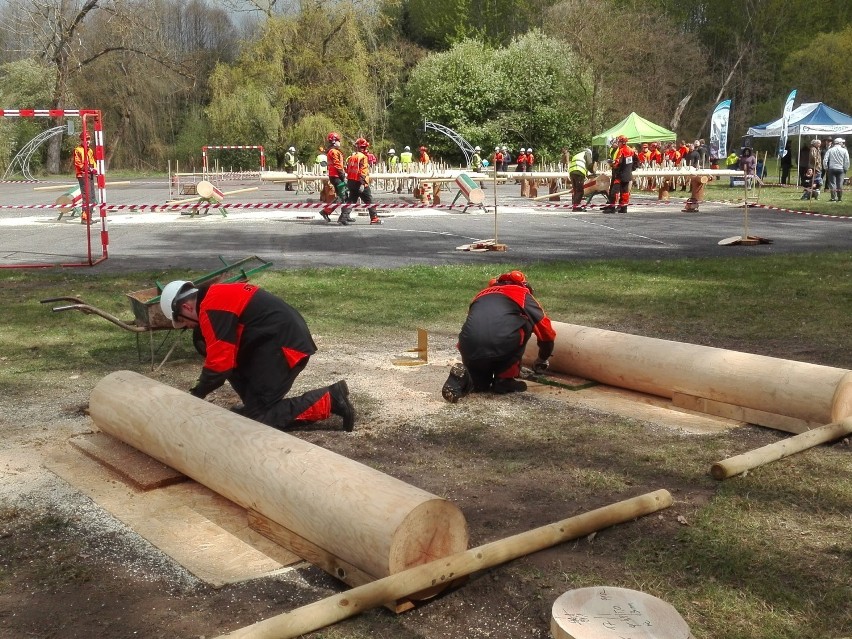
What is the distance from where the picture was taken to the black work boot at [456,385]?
6855 millimetres

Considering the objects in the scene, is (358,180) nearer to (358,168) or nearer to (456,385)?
(358,168)

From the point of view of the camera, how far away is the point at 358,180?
68.3 feet

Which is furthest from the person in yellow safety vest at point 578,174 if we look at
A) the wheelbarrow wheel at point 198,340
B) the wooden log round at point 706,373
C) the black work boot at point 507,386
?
the wheelbarrow wheel at point 198,340

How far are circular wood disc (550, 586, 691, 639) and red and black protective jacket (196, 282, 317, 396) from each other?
9.68ft

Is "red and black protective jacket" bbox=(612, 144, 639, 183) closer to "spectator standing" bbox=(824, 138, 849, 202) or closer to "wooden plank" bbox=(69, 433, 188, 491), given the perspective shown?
"spectator standing" bbox=(824, 138, 849, 202)

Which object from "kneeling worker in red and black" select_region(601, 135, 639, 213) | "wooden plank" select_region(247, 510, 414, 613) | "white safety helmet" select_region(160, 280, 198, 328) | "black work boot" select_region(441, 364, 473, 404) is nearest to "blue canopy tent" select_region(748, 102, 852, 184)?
"kneeling worker in red and black" select_region(601, 135, 639, 213)

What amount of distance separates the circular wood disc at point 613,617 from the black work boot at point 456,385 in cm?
342

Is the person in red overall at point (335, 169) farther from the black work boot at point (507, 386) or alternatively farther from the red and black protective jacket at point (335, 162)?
the black work boot at point (507, 386)

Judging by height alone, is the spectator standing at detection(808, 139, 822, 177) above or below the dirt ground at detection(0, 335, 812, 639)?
above

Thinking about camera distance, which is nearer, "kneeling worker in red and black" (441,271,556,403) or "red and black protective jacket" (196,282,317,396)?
"red and black protective jacket" (196,282,317,396)

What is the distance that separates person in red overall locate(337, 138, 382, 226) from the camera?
20453 mm

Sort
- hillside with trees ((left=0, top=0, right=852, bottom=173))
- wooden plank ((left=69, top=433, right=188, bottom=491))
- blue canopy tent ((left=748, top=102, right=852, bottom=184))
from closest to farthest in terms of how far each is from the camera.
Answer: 1. wooden plank ((left=69, top=433, right=188, bottom=491))
2. blue canopy tent ((left=748, top=102, right=852, bottom=184))
3. hillside with trees ((left=0, top=0, right=852, bottom=173))

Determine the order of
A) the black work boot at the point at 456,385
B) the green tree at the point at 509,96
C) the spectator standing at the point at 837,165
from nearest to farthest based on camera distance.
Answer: the black work boot at the point at 456,385, the spectator standing at the point at 837,165, the green tree at the point at 509,96

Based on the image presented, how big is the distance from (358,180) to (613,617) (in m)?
18.2
